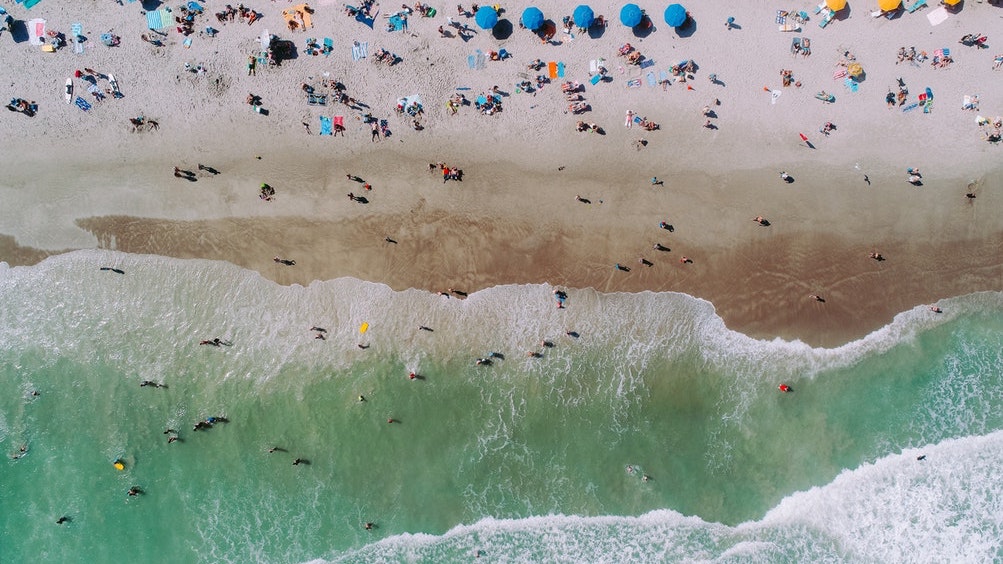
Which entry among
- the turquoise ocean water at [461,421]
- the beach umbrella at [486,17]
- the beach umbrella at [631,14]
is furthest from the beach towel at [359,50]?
the beach umbrella at [631,14]

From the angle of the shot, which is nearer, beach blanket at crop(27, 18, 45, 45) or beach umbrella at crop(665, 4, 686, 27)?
beach umbrella at crop(665, 4, 686, 27)

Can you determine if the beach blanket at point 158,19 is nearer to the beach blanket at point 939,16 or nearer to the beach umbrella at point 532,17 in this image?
the beach umbrella at point 532,17

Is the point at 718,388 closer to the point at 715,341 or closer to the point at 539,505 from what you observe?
the point at 715,341

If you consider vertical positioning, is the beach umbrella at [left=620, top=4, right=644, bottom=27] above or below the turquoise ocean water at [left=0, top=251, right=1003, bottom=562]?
above

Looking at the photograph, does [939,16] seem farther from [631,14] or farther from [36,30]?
[36,30]

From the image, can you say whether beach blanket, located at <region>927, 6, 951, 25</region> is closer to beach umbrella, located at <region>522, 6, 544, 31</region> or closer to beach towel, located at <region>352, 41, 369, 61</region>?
beach umbrella, located at <region>522, 6, 544, 31</region>

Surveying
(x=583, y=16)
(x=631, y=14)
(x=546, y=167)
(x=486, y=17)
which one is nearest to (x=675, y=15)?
(x=631, y=14)

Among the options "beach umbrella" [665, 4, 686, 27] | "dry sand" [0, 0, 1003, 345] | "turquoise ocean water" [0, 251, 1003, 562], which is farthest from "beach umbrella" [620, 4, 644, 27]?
"turquoise ocean water" [0, 251, 1003, 562]
